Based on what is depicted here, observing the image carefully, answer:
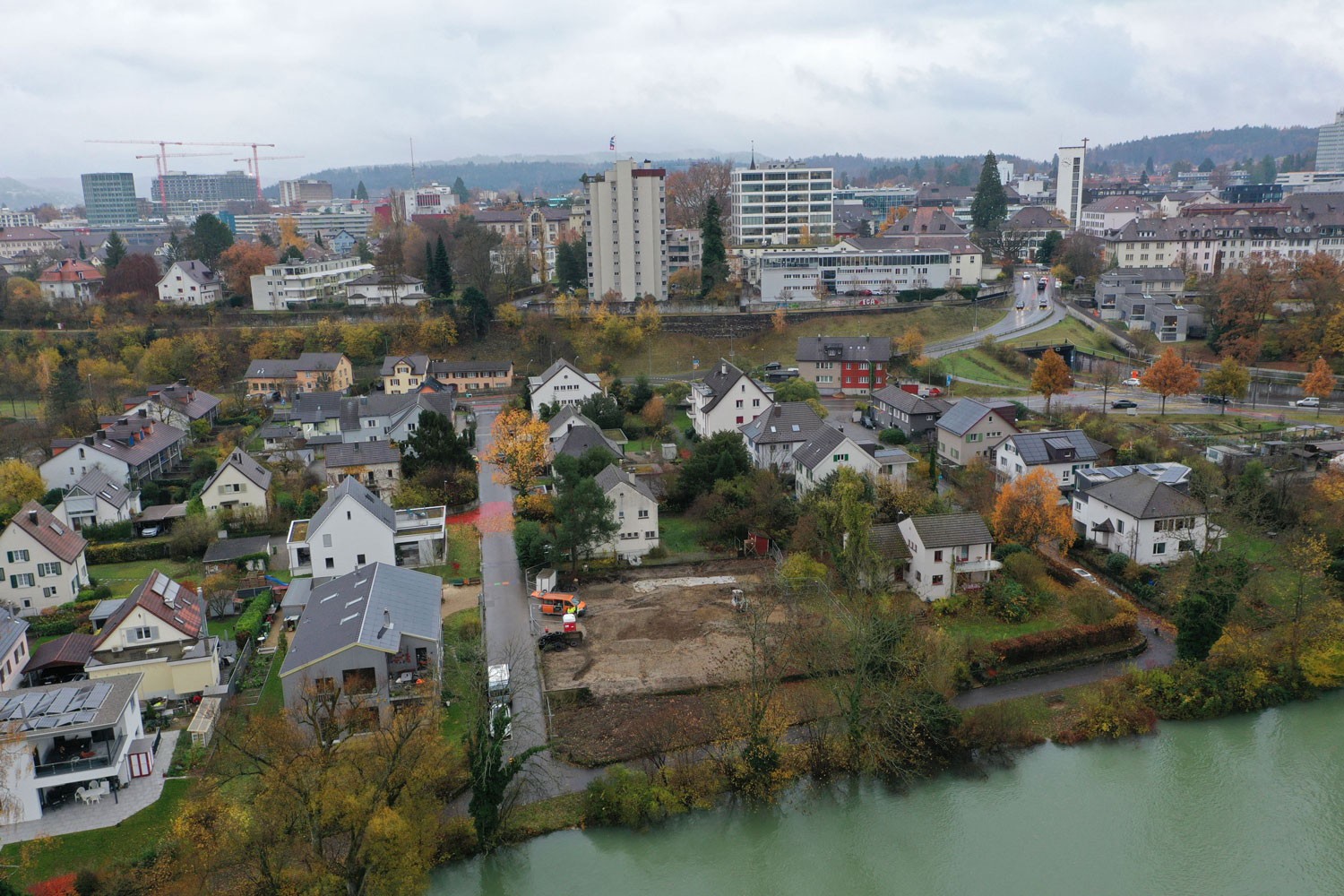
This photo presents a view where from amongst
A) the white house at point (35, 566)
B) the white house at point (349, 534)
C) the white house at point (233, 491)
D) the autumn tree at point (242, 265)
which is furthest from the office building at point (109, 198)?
the white house at point (349, 534)

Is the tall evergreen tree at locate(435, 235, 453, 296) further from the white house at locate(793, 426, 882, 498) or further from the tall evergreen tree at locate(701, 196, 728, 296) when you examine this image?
the white house at locate(793, 426, 882, 498)

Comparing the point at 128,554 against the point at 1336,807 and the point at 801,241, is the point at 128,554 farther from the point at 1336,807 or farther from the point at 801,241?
the point at 801,241

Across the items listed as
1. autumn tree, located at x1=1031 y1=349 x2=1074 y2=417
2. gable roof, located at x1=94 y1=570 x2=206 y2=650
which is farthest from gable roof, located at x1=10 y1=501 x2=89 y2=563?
autumn tree, located at x1=1031 y1=349 x2=1074 y2=417

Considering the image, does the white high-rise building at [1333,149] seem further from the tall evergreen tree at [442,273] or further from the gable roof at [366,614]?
the gable roof at [366,614]

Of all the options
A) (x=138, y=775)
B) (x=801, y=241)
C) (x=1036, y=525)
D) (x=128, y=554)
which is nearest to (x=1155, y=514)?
(x=1036, y=525)

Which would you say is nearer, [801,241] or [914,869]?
[914,869]

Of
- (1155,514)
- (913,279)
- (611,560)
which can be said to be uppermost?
(913,279)
